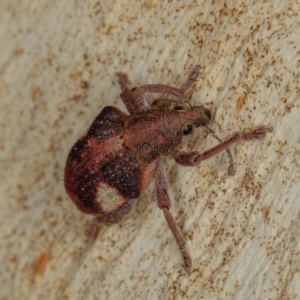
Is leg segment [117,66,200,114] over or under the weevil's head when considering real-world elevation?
over

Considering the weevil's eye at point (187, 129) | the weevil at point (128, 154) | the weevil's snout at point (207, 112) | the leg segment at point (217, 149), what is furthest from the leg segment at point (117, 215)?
the weevil's snout at point (207, 112)

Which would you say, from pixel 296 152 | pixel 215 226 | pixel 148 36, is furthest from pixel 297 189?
pixel 148 36

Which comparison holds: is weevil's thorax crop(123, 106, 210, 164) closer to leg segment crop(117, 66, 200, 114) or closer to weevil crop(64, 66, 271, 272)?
weevil crop(64, 66, 271, 272)

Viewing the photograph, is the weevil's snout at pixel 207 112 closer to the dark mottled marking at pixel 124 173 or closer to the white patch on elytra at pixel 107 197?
the dark mottled marking at pixel 124 173

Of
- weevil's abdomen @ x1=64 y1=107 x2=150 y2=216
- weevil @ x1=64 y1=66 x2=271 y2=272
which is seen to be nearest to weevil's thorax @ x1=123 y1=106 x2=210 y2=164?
weevil @ x1=64 y1=66 x2=271 y2=272

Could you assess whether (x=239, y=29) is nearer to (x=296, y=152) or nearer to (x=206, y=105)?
(x=206, y=105)

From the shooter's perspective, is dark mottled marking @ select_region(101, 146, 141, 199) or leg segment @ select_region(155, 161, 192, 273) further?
dark mottled marking @ select_region(101, 146, 141, 199)

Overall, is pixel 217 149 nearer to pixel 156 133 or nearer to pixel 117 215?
pixel 156 133
